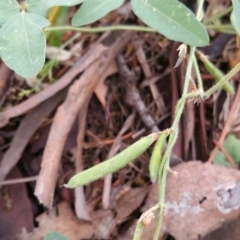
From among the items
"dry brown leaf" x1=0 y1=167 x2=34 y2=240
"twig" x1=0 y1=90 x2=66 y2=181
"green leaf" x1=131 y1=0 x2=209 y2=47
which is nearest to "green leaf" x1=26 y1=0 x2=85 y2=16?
"green leaf" x1=131 y1=0 x2=209 y2=47

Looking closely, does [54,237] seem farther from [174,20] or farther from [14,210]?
[174,20]

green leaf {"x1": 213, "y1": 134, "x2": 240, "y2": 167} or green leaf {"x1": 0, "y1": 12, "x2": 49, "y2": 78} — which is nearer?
green leaf {"x1": 0, "y1": 12, "x2": 49, "y2": 78}

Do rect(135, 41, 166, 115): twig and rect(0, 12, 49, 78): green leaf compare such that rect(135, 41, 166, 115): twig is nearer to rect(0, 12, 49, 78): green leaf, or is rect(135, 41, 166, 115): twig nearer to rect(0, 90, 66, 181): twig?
rect(0, 90, 66, 181): twig

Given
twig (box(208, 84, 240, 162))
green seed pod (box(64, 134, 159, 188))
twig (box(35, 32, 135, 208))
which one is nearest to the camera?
green seed pod (box(64, 134, 159, 188))

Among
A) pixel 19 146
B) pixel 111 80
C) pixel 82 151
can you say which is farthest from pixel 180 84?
pixel 19 146

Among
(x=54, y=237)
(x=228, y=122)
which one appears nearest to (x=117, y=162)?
(x=54, y=237)

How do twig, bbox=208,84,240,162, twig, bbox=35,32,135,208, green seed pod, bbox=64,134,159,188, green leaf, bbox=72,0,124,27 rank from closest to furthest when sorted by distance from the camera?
green seed pod, bbox=64,134,159,188 → green leaf, bbox=72,0,124,27 → twig, bbox=35,32,135,208 → twig, bbox=208,84,240,162

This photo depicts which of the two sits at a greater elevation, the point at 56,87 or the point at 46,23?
the point at 46,23
